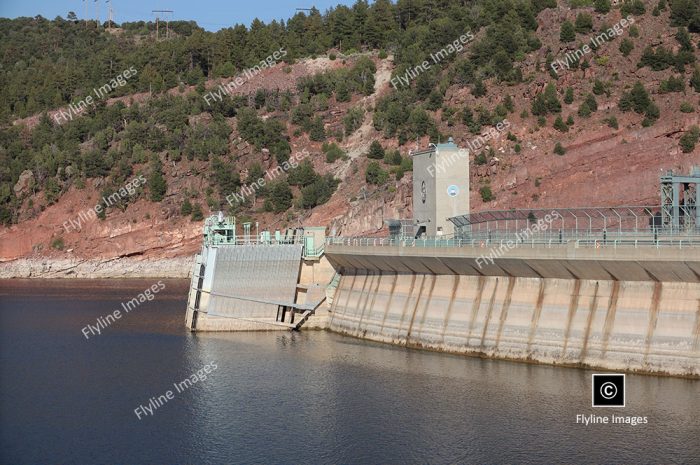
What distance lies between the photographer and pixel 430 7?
18075 centimetres

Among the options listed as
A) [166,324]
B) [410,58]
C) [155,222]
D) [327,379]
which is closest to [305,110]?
[410,58]

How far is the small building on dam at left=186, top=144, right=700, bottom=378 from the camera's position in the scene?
1950 inches

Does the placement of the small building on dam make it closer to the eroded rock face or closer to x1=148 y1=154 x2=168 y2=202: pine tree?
x1=148 y1=154 x2=168 y2=202: pine tree

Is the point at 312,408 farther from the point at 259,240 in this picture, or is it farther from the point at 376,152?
the point at 376,152

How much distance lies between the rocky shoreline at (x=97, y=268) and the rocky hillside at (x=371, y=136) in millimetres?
1594

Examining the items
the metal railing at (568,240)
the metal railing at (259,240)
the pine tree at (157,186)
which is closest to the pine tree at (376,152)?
the pine tree at (157,186)

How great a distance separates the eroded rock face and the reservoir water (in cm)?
9261

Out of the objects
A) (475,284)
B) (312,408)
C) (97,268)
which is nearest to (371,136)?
(97,268)

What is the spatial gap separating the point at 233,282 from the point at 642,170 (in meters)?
54.7

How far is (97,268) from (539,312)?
3867 inches

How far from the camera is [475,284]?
6100cm

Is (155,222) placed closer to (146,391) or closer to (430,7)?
(430,7)

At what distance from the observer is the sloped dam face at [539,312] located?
4869 centimetres

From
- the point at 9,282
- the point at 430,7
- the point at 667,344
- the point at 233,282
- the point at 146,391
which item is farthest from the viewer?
the point at 430,7
